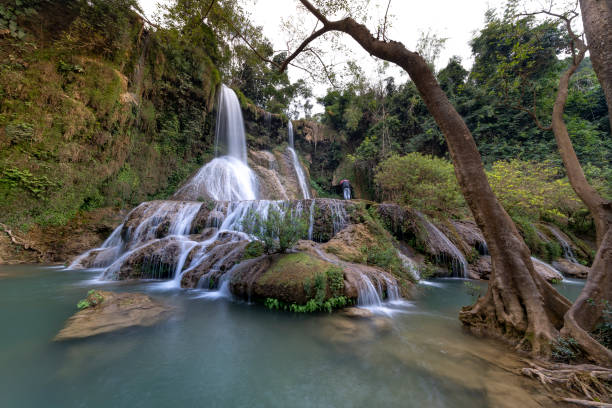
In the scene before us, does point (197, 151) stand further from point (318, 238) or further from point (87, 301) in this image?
point (87, 301)

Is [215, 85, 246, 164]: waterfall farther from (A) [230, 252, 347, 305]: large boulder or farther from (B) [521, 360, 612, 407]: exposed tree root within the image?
(B) [521, 360, 612, 407]: exposed tree root

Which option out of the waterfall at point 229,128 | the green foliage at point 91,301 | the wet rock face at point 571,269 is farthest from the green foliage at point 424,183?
the waterfall at point 229,128

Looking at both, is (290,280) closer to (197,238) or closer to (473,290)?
(473,290)

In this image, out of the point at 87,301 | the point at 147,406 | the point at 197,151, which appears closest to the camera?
the point at 147,406

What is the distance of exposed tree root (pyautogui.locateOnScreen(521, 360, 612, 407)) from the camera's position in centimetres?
186

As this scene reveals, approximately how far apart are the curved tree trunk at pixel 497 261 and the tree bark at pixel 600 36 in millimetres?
1501

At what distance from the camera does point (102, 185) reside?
439 inches

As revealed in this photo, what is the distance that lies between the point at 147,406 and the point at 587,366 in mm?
4160

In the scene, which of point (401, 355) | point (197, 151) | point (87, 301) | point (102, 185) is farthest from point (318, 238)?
point (197, 151)

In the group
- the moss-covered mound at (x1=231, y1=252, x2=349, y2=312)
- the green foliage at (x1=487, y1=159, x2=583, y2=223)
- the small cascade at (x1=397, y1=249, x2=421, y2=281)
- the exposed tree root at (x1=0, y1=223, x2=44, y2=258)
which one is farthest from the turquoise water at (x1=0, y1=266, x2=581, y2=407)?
the green foliage at (x1=487, y1=159, x2=583, y2=223)

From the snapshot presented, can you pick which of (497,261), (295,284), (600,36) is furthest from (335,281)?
(600,36)

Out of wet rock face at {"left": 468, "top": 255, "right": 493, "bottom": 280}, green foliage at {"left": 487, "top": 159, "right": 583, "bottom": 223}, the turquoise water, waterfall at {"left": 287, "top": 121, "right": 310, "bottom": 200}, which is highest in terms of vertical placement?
waterfall at {"left": 287, "top": 121, "right": 310, "bottom": 200}

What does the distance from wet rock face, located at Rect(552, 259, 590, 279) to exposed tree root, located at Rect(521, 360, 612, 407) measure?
1115 cm

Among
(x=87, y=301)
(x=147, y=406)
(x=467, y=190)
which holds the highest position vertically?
(x=467, y=190)
